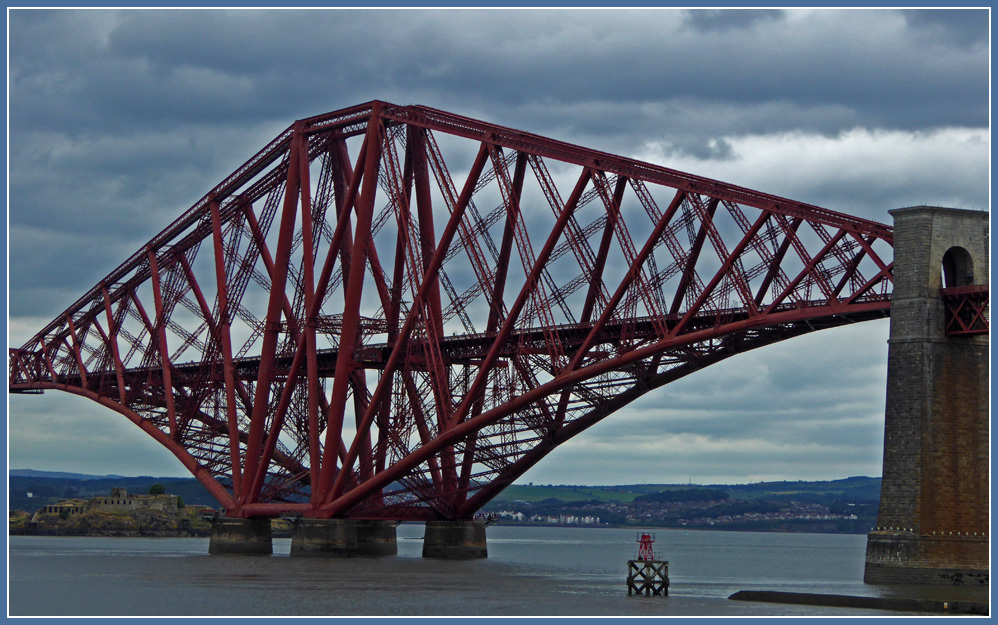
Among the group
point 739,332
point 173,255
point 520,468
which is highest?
point 173,255

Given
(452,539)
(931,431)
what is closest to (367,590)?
(931,431)

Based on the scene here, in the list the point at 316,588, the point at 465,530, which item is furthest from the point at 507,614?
the point at 465,530

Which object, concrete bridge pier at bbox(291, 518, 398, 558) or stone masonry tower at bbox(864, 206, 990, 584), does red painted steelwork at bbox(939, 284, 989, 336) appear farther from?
concrete bridge pier at bbox(291, 518, 398, 558)

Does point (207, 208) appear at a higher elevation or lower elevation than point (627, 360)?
higher

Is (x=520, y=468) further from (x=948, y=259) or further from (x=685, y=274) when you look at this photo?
(x=948, y=259)

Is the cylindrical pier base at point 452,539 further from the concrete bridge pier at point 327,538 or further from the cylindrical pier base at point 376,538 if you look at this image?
the concrete bridge pier at point 327,538

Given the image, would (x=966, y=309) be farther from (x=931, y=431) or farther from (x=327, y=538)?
(x=327, y=538)
